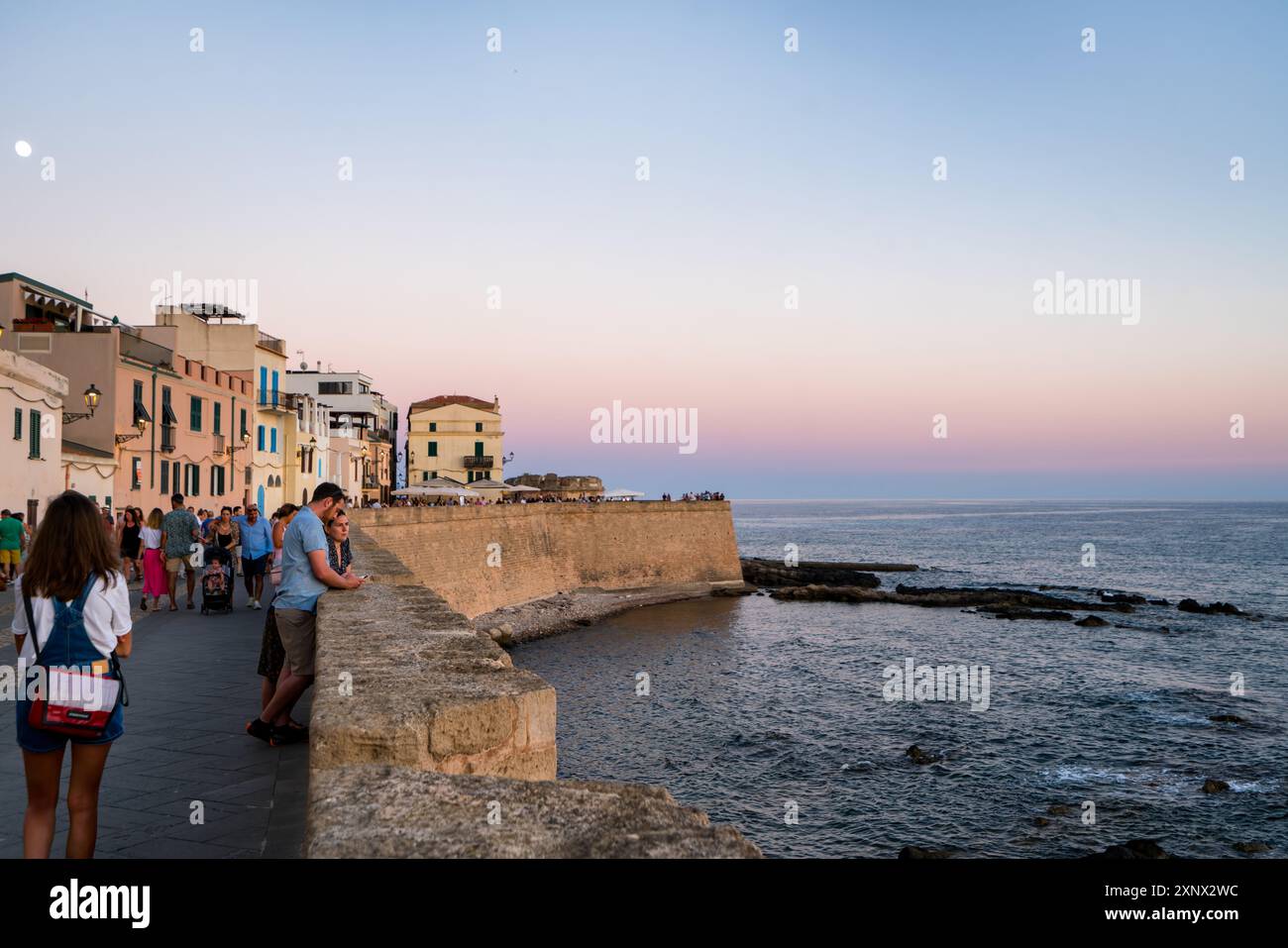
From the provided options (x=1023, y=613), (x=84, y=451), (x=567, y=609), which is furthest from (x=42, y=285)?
(x=1023, y=613)

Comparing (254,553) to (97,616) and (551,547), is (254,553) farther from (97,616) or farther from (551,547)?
(551,547)

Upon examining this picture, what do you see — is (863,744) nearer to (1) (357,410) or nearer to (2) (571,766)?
(2) (571,766)

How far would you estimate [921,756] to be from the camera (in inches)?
661

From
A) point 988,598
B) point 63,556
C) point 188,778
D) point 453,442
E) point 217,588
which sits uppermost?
point 453,442

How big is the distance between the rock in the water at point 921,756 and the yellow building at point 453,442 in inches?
1954

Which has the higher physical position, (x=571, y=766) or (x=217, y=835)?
(x=217, y=835)

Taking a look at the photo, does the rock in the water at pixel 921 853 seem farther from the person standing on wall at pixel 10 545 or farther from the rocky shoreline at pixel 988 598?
the rocky shoreline at pixel 988 598

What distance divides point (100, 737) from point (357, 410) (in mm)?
55814

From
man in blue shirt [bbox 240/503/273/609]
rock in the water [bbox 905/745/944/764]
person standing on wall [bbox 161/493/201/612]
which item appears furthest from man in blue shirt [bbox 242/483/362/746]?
rock in the water [bbox 905/745/944/764]

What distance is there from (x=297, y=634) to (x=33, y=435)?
17122 millimetres

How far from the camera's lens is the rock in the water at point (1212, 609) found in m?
38.0

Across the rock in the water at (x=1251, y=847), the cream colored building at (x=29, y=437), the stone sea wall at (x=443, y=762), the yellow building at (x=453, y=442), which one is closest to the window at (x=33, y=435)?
the cream colored building at (x=29, y=437)
